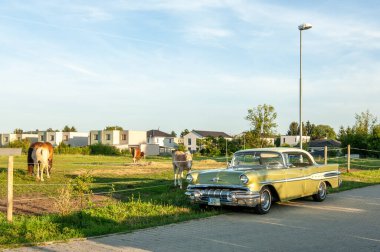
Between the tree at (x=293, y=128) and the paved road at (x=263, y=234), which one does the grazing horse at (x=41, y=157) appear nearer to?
the paved road at (x=263, y=234)

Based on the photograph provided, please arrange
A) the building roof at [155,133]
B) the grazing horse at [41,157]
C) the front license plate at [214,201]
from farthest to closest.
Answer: the building roof at [155,133]
the grazing horse at [41,157]
the front license plate at [214,201]

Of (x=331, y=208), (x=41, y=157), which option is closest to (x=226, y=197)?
(x=331, y=208)

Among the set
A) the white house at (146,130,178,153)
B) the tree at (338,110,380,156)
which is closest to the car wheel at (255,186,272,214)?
the tree at (338,110,380,156)

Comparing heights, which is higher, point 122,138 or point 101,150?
point 122,138

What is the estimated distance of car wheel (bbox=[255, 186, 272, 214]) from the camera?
10.2 metres

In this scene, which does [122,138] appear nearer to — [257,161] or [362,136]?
[362,136]

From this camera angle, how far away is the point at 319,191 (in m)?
12.6

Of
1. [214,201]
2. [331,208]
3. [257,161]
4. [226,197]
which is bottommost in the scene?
[331,208]

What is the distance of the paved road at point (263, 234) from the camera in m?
7.02

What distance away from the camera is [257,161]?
1173 cm

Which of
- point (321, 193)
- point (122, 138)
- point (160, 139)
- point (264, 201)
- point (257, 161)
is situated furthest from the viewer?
point (160, 139)

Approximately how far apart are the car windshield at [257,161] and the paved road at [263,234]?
1.18 meters

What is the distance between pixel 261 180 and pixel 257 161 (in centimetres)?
152

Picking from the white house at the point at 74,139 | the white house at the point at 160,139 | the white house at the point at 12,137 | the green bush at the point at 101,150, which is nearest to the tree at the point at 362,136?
the green bush at the point at 101,150
